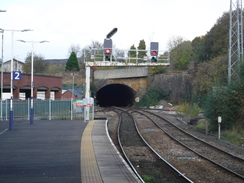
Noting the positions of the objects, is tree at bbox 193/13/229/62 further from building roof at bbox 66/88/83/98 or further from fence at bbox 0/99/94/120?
fence at bbox 0/99/94/120

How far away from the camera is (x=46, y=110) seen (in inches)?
1371

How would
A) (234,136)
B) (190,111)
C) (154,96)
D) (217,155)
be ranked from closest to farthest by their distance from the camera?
(217,155), (234,136), (190,111), (154,96)

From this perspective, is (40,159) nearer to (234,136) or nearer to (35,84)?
(234,136)

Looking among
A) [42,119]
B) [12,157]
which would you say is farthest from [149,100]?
[12,157]

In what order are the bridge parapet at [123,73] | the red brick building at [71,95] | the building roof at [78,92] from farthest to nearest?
the bridge parapet at [123,73] → the building roof at [78,92] → the red brick building at [71,95]

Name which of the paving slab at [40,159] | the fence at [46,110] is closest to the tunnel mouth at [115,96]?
the fence at [46,110]

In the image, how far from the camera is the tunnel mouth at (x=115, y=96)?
66.4 meters

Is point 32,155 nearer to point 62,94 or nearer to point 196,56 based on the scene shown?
point 62,94

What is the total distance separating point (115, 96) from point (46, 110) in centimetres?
3958

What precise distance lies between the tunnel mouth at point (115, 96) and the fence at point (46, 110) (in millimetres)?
28557

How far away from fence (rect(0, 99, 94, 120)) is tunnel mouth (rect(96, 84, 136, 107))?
28557 mm

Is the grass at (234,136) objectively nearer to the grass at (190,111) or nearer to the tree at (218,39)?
the grass at (190,111)

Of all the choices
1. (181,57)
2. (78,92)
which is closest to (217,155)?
(78,92)

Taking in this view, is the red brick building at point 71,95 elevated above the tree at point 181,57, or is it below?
below
